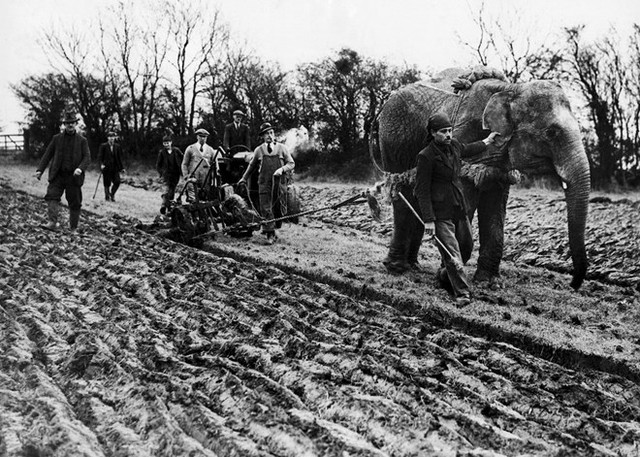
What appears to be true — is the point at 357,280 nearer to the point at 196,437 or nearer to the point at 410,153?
the point at 410,153

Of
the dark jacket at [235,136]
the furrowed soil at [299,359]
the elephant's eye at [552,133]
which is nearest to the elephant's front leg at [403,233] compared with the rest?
the furrowed soil at [299,359]

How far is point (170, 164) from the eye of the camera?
595 inches

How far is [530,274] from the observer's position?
927cm

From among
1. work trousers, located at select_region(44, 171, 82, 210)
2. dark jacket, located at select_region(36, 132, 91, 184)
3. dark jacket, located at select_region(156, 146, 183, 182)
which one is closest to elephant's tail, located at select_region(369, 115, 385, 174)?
dark jacket, located at select_region(36, 132, 91, 184)

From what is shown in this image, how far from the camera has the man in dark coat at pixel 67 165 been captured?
11.0m

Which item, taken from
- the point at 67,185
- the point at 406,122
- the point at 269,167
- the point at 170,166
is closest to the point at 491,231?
the point at 406,122

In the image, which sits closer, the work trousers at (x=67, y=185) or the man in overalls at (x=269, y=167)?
the work trousers at (x=67, y=185)

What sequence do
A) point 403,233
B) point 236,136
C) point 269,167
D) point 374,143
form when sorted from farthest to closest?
1. point 236,136
2. point 269,167
3. point 374,143
4. point 403,233

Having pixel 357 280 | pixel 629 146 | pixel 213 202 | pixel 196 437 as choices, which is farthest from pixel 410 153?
pixel 629 146

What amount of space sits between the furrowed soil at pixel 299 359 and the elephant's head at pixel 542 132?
3.97 ft

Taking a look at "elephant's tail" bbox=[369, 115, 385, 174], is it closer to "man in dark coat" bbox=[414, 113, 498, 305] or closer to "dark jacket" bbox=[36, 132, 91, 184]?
"man in dark coat" bbox=[414, 113, 498, 305]

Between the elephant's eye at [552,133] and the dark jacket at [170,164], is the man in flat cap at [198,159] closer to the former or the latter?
the dark jacket at [170,164]

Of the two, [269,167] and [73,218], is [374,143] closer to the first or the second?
[269,167]

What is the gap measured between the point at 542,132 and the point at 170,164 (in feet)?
29.4
